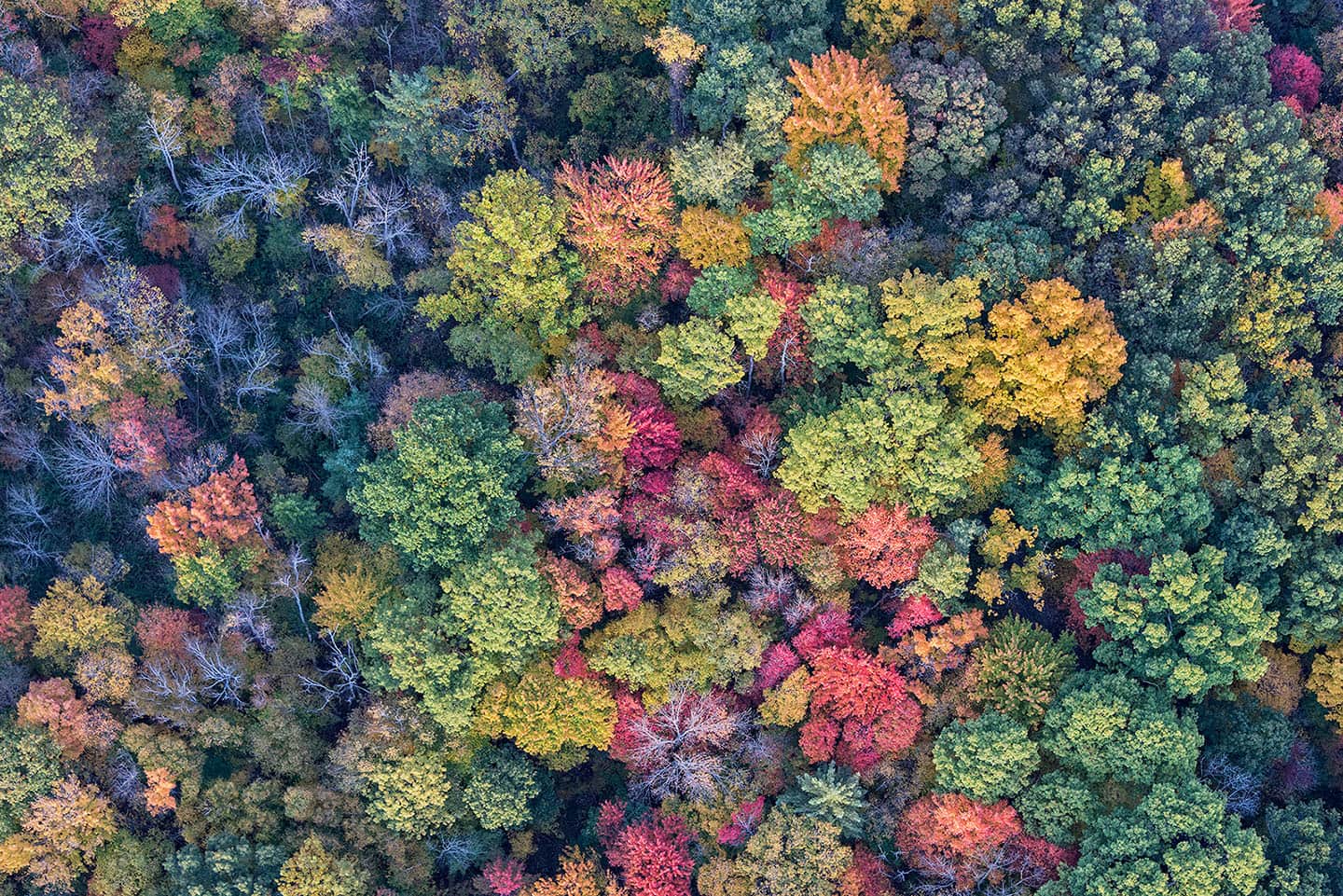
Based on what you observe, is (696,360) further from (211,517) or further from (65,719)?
(65,719)

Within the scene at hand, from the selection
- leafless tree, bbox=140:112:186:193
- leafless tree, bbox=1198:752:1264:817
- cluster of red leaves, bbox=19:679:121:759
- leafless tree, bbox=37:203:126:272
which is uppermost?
leafless tree, bbox=140:112:186:193

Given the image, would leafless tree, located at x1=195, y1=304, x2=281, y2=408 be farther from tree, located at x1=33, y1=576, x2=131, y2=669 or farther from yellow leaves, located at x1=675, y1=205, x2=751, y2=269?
yellow leaves, located at x1=675, y1=205, x2=751, y2=269

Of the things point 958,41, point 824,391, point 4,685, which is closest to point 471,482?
point 824,391

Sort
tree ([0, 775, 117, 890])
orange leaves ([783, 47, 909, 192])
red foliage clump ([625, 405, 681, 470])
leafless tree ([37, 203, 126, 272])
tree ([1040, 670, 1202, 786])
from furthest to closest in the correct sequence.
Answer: leafless tree ([37, 203, 126, 272]) < red foliage clump ([625, 405, 681, 470]) < orange leaves ([783, 47, 909, 192]) < tree ([0, 775, 117, 890]) < tree ([1040, 670, 1202, 786])

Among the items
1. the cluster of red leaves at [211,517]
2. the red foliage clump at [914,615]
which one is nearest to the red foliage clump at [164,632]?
the cluster of red leaves at [211,517]

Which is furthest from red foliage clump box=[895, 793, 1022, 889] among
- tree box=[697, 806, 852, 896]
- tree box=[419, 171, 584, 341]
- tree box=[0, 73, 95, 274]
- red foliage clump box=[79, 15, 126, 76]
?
red foliage clump box=[79, 15, 126, 76]
